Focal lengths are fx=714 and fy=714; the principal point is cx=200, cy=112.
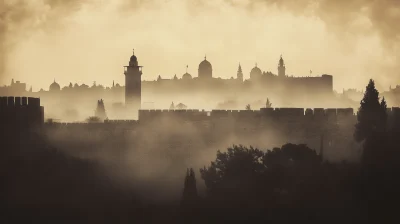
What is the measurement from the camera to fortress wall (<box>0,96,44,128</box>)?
45.7 m

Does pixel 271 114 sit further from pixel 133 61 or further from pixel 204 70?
pixel 204 70

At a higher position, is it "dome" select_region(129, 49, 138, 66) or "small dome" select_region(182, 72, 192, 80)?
"small dome" select_region(182, 72, 192, 80)

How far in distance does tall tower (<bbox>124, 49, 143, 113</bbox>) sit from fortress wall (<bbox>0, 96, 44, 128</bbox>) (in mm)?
30254

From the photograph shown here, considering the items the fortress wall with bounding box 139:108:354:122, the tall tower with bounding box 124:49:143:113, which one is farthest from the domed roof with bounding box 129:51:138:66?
the fortress wall with bounding box 139:108:354:122

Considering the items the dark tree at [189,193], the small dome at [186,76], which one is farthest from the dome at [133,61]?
the dark tree at [189,193]

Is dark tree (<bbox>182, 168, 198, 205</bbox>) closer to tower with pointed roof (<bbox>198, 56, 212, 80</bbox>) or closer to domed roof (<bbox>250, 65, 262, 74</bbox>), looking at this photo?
tower with pointed roof (<bbox>198, 56, 212, 80</bbox>)

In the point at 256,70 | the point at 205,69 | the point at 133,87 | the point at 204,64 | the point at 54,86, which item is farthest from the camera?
the point at 54,86

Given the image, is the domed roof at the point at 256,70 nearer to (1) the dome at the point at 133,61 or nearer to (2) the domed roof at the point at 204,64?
(2) the domed roof at the point at 204,64

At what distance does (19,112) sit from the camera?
4656 cm

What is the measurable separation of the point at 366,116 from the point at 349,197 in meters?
14.6

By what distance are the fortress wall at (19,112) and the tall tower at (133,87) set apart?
99.3 ft

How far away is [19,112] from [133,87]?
109ft

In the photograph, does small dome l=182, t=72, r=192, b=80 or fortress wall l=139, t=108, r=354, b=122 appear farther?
Answer: small dome l=182, t=72, r=192, b=80

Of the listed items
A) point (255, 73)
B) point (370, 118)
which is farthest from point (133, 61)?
point (370, 118)
